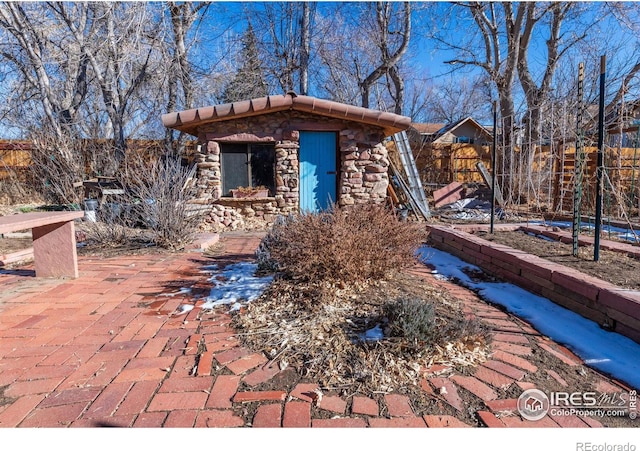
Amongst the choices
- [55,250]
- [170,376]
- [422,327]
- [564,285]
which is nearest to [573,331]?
[564,285]

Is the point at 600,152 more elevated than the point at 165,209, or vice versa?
the point at 600,152

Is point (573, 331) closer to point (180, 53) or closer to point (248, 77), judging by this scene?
point (180, 53)

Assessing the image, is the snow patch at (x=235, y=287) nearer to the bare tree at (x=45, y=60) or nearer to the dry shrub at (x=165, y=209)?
the dry shrub at (x=165, y=209)

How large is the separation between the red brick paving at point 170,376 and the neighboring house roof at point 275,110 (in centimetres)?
455

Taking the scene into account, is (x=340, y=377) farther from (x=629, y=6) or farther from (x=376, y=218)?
(x=629, y=6)

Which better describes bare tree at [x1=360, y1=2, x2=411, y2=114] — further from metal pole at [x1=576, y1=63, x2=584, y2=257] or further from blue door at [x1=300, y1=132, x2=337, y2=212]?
metal pole at [x1=576, y1=63, x2=584, y2=257]

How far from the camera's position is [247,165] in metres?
7.02

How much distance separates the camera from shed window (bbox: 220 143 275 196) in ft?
22.7

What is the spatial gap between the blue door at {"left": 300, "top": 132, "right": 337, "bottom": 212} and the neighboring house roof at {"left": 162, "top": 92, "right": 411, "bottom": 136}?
583 millimetres

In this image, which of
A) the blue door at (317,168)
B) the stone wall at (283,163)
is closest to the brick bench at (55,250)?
the stone wall at (283,163)

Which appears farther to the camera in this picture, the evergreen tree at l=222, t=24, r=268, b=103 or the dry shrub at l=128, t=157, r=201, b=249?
the evergreen tree at l=222, t=24, r=268, b=103

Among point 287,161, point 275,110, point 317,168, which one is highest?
point 275,110

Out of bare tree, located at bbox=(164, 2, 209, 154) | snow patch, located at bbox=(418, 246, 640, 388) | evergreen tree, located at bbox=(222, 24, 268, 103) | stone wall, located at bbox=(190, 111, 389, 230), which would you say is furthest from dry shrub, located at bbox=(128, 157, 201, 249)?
evergreen tree, located at bbox=(222, 24, 268, 103)

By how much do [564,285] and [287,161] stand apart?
5.38 m
